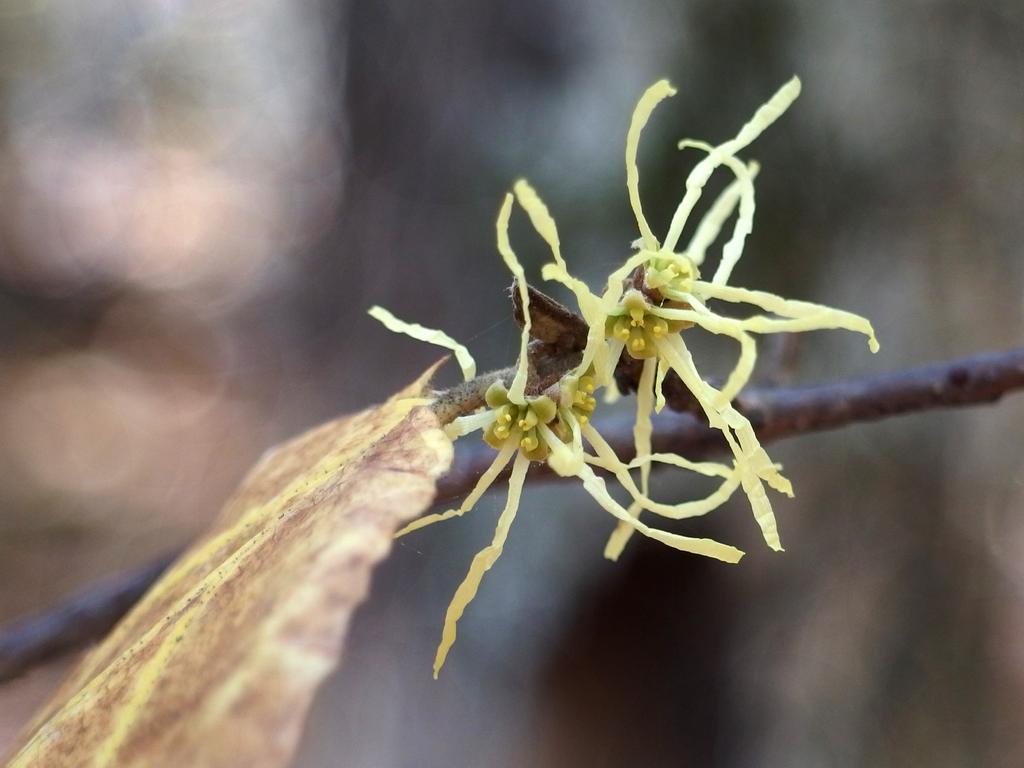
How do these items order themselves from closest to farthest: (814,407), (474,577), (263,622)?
1. (263,622)
2. (474,577)
3. (814,407)

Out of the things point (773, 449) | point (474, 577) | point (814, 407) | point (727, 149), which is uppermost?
point (727, 149)

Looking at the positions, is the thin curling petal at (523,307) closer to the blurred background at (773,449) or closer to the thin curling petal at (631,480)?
the thin curling petal at (631,480)

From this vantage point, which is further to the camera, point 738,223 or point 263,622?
point 738,223

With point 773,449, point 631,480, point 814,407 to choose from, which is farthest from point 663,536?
point 773,449

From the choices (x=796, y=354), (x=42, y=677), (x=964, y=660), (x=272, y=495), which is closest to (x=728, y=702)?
(x=964, y=660)

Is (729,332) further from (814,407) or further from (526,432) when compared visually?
(814,407)

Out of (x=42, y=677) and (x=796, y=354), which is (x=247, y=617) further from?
(x=42, y=677)
